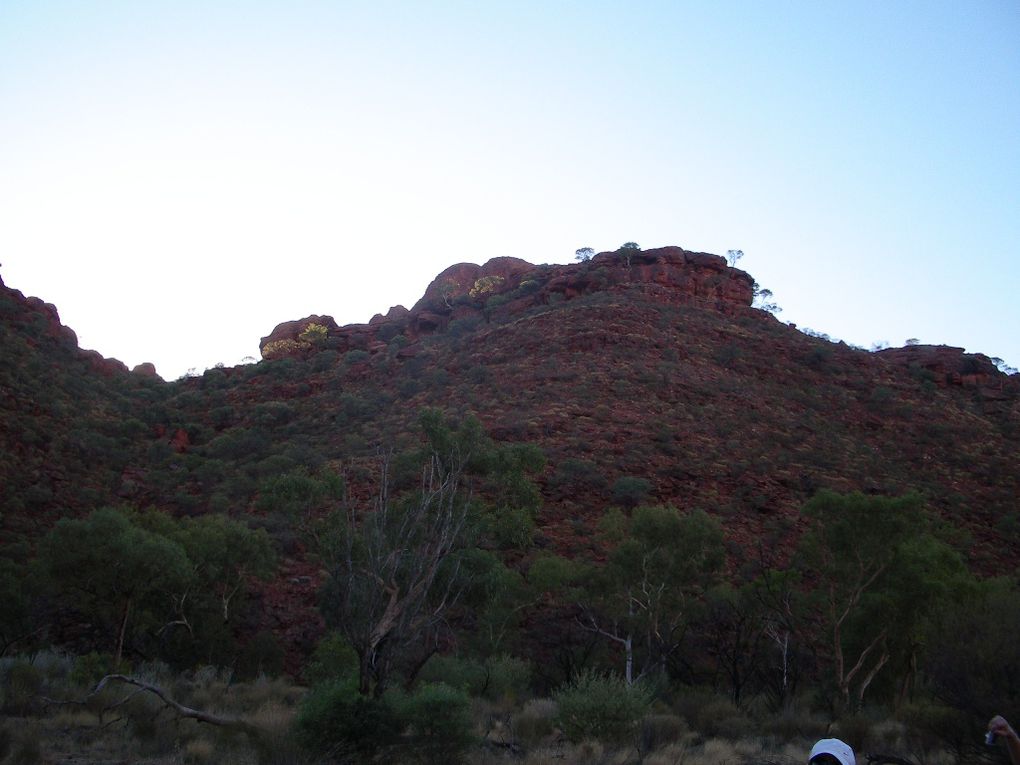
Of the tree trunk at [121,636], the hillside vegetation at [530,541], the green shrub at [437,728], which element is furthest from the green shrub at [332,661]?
the green shrub at [437,728]

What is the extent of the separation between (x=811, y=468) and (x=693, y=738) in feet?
75.2

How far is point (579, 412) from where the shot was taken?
1511 inches

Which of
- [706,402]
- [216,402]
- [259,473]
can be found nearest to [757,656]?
[706,402]

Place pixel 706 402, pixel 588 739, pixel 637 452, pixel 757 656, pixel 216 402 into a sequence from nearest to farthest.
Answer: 1. pixel 588 739
2. pixel 757 656
3. pixel 637 452
4. pixel 706 402
5. pixel 216 402

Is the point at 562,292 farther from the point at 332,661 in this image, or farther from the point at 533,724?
the point at 533,724

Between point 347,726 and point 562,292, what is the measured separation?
47.9 meters

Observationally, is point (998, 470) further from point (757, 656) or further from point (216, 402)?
point (216, 402)

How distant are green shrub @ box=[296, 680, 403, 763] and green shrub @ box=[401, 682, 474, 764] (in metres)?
0.25

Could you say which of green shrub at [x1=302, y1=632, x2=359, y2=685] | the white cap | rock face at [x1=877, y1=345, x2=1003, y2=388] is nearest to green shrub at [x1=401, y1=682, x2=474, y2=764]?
green shrub at [x1=302, y1=632, x2=359, y2=685]

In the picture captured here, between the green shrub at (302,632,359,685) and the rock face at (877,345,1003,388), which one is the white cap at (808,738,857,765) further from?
the rock face at (877,345,1003,388)

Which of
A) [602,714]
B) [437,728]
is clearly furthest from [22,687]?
[602,714]

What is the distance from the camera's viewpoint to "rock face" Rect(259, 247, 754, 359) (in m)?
56.8

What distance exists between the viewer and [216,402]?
51.0 metres

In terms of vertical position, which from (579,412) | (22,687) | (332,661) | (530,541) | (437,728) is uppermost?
(579,412)
